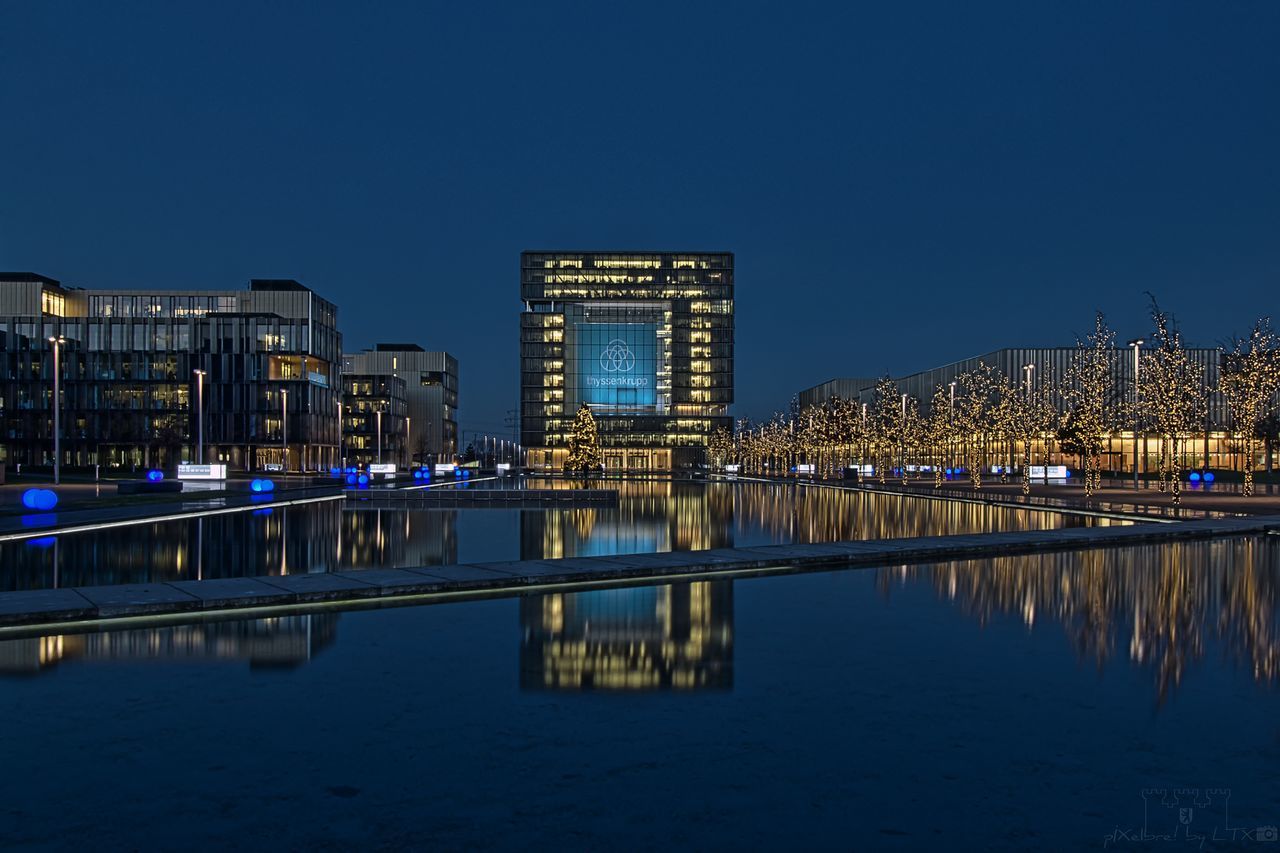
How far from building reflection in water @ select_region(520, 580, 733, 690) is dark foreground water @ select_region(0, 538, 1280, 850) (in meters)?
0.07

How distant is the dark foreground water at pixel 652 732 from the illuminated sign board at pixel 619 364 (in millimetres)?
182711

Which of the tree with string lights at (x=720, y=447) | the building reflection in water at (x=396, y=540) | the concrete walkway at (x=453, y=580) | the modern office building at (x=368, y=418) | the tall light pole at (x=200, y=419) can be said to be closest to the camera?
Result: the concrete walkway at (x=453, y=580)

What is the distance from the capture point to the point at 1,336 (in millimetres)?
117062

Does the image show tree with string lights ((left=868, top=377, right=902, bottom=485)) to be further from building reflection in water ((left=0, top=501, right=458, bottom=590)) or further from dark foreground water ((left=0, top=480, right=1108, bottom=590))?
building reflection in water ((left=0, top=501, right=458, bottom=590))

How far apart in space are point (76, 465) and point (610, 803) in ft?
409

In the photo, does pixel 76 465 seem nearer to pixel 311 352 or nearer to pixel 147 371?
pixel 147 371

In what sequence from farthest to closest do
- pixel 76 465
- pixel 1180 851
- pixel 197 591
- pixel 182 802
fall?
pixel 76 465 < pixel 197 591 < pixel 182 802 < pixel 1180 851

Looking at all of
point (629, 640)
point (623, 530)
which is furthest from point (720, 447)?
point (629, 640)

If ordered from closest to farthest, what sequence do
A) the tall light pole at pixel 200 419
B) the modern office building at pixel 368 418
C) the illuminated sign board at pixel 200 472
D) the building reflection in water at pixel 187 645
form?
the building reflection in water at pixel 187 645, the illuminated sign board at pixel 200 472, the tall light pole at pixel 200 419, the modern office building at pixel 368 418

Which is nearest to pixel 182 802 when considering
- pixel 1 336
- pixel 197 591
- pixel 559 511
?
pixel 197 591

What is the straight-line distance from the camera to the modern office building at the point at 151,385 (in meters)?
115

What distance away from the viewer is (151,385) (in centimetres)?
11756

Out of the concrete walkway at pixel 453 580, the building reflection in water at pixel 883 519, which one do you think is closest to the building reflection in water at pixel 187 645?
the concrete walkway at pixel 453 580

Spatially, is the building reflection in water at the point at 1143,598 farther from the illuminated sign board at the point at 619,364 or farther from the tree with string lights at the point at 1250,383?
the illuminated sign board at the point at 619,364
